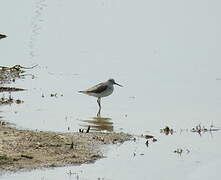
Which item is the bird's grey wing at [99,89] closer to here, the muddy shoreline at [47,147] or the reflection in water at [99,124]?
the reflection in water at [99,124]

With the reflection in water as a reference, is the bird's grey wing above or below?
above

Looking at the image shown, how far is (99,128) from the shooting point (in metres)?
13.0

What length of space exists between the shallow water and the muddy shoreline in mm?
245

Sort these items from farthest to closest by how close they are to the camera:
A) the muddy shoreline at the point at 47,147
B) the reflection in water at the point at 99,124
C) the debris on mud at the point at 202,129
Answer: the reflection in water at the point at 99,124 → the debris on mud at the point at 202,129 → the muddy shoreline at the point at 47,147

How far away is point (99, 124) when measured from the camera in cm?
1344

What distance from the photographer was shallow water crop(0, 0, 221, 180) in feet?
35.0

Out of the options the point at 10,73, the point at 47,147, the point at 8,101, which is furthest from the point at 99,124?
the point at 10,73

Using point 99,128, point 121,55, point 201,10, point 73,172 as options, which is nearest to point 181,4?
point 201,10

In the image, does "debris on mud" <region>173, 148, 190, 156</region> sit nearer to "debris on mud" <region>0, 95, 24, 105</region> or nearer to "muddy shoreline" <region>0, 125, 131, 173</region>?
"muddy shoreline" <region>0, 125, 131, 173</region>

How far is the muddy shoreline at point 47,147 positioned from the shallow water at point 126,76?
0.24m

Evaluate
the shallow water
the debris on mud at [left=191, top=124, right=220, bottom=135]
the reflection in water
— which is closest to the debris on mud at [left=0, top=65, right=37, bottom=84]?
the shallow water

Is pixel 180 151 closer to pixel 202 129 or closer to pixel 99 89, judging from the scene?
pixel 202 129

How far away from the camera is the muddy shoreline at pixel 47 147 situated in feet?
31.0

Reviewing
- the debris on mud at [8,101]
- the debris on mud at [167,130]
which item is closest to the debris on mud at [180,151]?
the debris on mud at [167,130]
